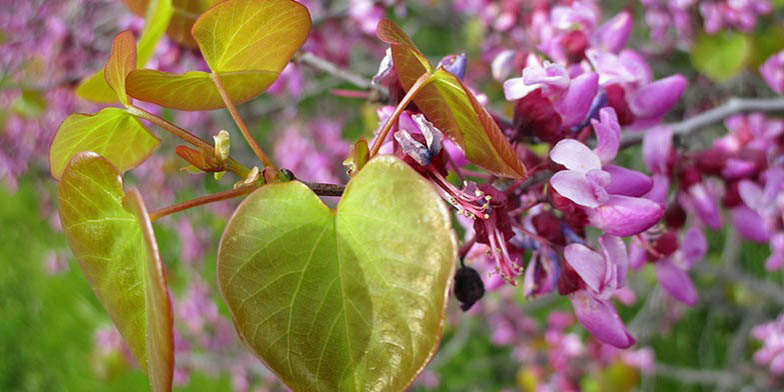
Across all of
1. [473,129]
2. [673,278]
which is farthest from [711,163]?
[473,129]

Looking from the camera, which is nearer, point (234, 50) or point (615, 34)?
point (234, 50)

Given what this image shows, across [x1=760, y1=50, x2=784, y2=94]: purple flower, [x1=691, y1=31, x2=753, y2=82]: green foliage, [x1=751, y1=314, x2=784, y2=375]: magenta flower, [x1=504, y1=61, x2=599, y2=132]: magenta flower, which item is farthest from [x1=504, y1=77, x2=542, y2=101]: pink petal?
[x1=751, y1=314, x2=784, y2=375]: magenta flower

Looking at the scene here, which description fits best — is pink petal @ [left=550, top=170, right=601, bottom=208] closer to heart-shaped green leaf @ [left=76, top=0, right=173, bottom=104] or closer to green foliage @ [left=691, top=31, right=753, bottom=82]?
heart-shaped green leaf @ [left=76, top=0, right=173, bottom=104]

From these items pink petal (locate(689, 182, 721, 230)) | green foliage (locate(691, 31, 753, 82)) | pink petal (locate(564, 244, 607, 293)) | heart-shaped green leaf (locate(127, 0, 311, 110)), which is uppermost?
heart-shaped green leaf (locate(127, 0, 311, 110))

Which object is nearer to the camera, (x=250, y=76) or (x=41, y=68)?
(x=250, y=76)

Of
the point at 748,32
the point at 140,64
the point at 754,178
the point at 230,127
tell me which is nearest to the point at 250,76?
the point at 140,64

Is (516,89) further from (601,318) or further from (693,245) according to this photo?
(693,245)

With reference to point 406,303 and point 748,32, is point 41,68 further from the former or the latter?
point 748,32
